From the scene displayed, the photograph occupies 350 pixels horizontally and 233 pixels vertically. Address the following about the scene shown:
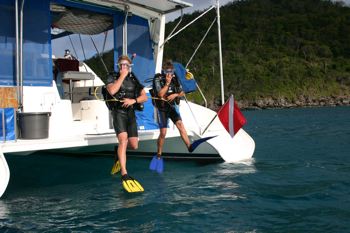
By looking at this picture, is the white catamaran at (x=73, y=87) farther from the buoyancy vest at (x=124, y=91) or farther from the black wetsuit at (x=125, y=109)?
the buoyancy vest at (x=124, y=91)

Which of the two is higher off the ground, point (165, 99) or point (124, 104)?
point (165, 99)

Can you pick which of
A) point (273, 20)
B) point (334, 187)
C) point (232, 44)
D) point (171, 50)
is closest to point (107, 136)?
point (334, 187)

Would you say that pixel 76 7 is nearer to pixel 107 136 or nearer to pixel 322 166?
pixel 107 136

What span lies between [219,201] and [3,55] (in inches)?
183

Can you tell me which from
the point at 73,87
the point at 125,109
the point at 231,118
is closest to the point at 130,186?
the point at 125,109

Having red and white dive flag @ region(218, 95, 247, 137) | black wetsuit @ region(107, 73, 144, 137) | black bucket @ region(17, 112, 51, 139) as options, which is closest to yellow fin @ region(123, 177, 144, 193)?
black wetsuit @ region(107, 73, 144, 137)

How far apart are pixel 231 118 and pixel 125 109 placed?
112 inches

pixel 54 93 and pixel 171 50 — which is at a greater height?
pixel 171 50

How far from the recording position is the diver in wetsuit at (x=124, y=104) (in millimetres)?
5871

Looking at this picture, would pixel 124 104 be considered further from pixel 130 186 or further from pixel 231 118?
pixel 231 118

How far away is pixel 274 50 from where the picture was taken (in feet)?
377

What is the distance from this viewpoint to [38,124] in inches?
255

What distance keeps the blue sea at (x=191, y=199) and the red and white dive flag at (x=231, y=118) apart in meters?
0.76

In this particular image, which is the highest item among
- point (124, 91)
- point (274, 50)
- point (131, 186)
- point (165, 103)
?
point (274, 50)
